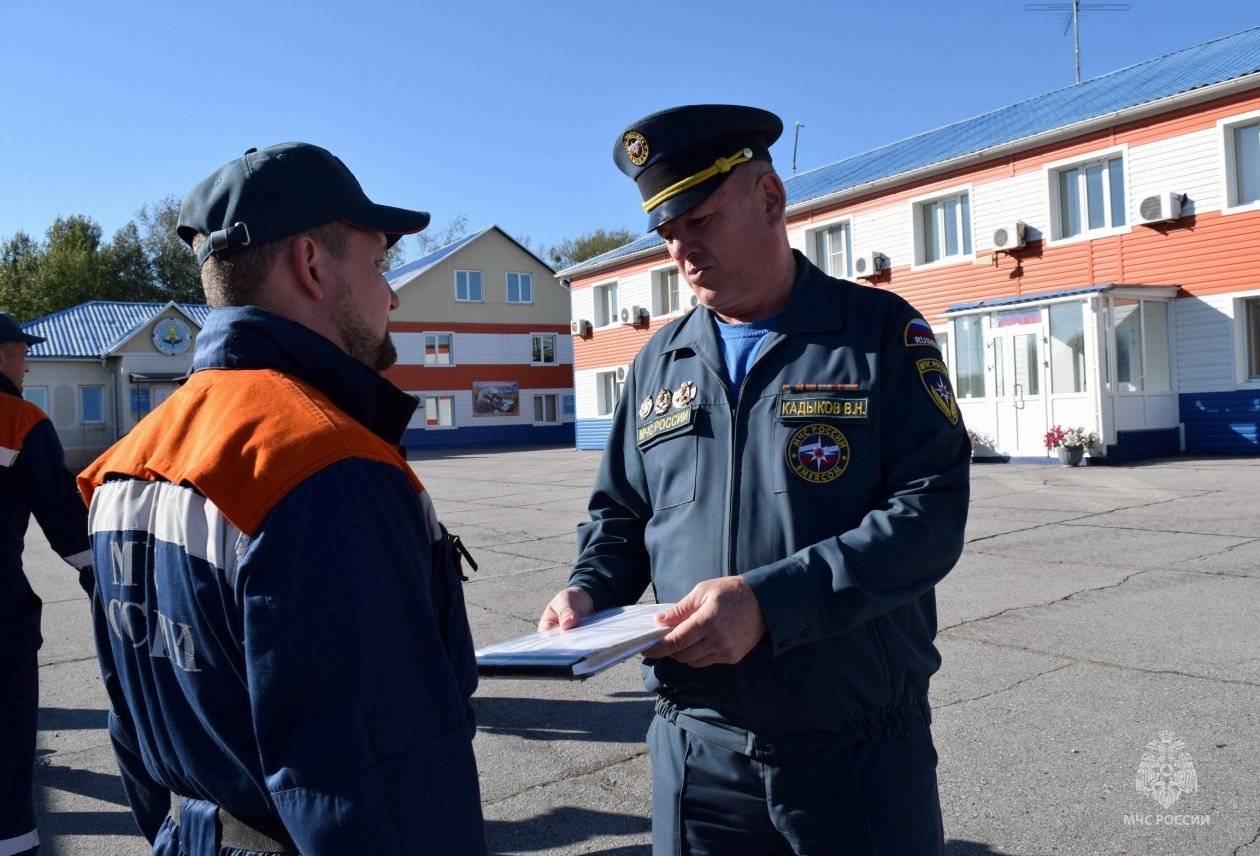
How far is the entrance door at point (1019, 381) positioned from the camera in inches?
777

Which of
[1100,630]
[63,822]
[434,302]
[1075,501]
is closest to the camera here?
[63,822]

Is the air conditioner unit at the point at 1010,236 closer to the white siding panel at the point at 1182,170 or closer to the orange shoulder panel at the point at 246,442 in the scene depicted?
the white siding panel at the point at 1182,170

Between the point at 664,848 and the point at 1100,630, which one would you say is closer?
the point at 664,848

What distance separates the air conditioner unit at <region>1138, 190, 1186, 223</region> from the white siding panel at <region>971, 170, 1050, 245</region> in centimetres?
226

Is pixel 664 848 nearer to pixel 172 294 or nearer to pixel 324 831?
pixel 324 831

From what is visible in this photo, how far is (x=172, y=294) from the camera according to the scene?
65062 millimetres

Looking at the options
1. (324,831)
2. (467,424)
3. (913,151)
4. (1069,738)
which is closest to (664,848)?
(324,831)

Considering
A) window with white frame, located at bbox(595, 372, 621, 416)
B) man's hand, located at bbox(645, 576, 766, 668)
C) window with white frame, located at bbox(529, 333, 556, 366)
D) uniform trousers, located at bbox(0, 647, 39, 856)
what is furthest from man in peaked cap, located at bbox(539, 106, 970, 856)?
window with white frame, located at bbox(529, 333, 556, 366)

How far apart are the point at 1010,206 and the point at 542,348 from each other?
98.6ft

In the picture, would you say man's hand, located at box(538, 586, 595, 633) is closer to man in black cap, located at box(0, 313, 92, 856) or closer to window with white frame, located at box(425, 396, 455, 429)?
man in black cap, located at box(0, 313, 92, 856)

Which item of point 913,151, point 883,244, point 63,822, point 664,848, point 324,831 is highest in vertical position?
point 913,151

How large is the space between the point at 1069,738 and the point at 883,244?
853 inches

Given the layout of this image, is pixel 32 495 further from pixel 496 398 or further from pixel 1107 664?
pixel 496 398

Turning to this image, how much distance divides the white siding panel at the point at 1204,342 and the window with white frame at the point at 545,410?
32507mm
